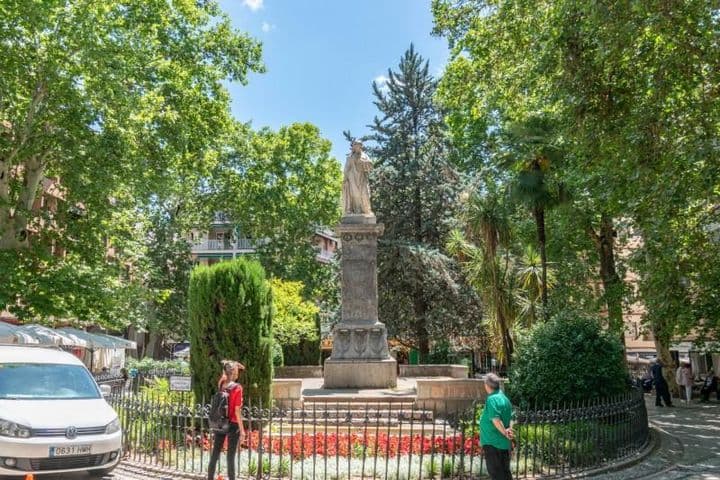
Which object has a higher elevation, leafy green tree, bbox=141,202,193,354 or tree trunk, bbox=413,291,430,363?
leafy green tree, bbox=141,202,193,354

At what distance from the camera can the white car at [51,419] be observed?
7816 millimetres

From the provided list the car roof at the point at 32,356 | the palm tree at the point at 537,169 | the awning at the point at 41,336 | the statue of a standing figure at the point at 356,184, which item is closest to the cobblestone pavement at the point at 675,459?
the car roof at the point at 32,356

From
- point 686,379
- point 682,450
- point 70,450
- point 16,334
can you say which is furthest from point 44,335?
point 686,379

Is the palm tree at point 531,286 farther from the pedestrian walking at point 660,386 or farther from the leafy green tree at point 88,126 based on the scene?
the leafy green tree at point 88,126

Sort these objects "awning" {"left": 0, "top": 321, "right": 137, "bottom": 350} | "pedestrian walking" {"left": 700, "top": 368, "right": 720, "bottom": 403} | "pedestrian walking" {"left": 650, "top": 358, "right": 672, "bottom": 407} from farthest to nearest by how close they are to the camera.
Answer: "pedestrian walking" {"left": 700, "top": 368, "right": 720, "bottom": 403}
"pedestrian walking" {"left": 650, "top": 358, "right": 672, "bottom": 407}
"awning" {"left": 0, "top": 321, "right": 137, "bottom": 350}

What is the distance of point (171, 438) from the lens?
391 inches

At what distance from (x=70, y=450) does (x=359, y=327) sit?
10.0 metres

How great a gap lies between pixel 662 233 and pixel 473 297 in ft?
66.0

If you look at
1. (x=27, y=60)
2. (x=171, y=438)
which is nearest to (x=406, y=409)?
(x=171, y=438)

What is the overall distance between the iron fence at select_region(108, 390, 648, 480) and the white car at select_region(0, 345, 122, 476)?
120 cm

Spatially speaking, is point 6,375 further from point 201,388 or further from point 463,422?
point 463,422

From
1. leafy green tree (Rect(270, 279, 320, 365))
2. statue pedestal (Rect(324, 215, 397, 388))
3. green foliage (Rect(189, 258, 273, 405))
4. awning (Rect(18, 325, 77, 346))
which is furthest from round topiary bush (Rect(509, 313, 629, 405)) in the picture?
awning (Rect(18, 325, 77, 346))

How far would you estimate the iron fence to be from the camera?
28.8ft

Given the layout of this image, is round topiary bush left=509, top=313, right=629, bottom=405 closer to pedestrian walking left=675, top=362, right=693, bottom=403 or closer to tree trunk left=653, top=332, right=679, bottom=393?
pedestrian walking left=675, top=362, right=693, bottom=403
